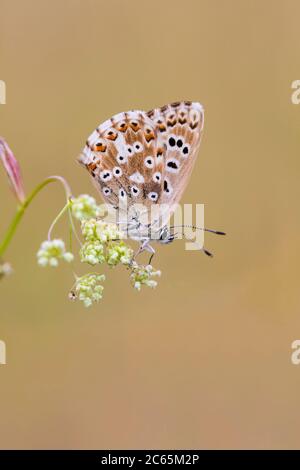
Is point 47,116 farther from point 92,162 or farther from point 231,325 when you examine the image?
point 92,162

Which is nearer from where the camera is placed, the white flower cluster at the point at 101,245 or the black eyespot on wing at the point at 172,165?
the white flower cluster at the point at 101,245

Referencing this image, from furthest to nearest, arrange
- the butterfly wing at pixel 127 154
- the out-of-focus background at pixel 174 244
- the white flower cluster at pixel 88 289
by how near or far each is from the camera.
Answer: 1. the out-of-focus background at pixel 174 244
2. the butterfly wing at pixel 127 154
3. the white flower cluster at pixel 88 289

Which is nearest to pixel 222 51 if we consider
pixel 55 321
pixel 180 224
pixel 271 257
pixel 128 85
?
pixel 128 85

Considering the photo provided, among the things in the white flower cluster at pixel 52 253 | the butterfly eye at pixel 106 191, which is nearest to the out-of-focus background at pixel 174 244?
the butterfly eye at pixel 106 191

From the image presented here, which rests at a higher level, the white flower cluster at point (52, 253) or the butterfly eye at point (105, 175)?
the butterfly eye at point (105, 175)

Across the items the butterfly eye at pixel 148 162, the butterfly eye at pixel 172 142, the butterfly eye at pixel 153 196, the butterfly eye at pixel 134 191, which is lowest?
the butterfly eye at pixel 153 196

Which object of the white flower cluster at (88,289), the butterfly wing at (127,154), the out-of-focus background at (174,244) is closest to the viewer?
the white flower cluster at (88,289)

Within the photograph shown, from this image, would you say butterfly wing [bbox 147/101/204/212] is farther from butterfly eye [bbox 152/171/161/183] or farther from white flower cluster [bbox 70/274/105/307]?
white flower cluster [bbox 70/274/105/307]

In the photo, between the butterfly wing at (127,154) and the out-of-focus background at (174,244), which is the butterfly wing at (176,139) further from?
the out-of-focus background at (174,244)
